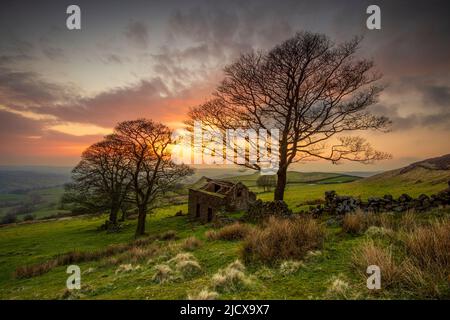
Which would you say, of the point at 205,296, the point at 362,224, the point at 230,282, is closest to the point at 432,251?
the point at 362,224

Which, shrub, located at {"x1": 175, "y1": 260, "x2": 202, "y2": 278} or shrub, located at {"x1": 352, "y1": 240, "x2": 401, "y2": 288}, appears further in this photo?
shrub, located at {"x1": 175, "y1": 260, "x2": 202, "y2": 278}

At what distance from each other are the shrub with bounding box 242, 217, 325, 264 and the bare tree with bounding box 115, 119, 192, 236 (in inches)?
751

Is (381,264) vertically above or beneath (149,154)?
beneath

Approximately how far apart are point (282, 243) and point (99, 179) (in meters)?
32.4

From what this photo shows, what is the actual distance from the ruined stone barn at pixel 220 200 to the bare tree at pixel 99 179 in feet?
32.6

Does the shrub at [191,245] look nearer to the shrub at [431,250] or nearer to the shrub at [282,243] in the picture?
the shrub at [282,243]

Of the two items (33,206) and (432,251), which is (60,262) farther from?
(33,206)

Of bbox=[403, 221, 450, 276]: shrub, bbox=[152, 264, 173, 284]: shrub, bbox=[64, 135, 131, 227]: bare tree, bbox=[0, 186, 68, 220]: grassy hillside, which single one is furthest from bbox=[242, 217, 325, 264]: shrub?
bbox=[0, 186, 68, 220]: grassy hillside

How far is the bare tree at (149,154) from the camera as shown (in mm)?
23578

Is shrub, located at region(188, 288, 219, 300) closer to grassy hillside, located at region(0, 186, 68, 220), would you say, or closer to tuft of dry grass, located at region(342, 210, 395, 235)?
tuft of dry grass, located at region(342, 210, 395, 235)

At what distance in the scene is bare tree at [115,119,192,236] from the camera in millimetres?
23578

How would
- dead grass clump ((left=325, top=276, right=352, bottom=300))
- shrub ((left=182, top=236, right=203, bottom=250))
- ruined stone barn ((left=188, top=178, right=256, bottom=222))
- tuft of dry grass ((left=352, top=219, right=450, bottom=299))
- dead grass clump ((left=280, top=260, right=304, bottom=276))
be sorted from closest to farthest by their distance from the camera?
1. tuft of dry grass ((left=352, top=219, right=450, bottom=299))
2. dead grass clump ((left=325, top=276, right=352, bottom=300))
3. dead grass clump ((left=280, top=260, right=304, bottom=276))
4. shrub ((left=182, top=236, right=203, bottom=250))
5. ruined stone barn ((left=188, top=178, right=256, bottom=222))

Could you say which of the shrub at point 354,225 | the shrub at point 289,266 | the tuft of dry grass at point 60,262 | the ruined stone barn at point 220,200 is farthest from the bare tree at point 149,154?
the shrub at point 289,266

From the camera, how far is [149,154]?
81.5 ft
